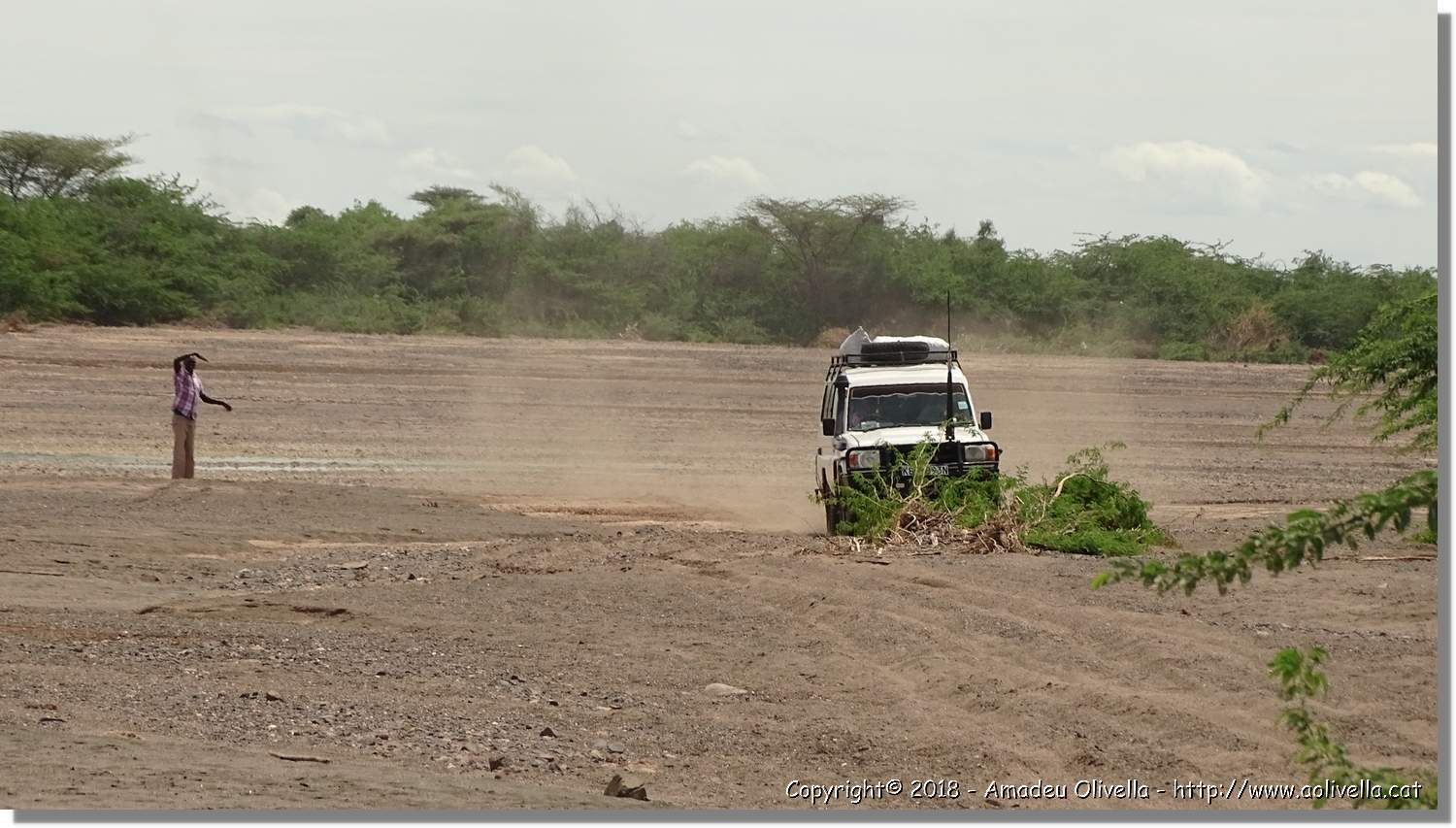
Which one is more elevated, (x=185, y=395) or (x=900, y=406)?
(x=900, y=406)

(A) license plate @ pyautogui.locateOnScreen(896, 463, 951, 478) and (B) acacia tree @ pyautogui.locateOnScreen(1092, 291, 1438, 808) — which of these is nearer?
(B) acacia tree @ pyautogui.locateOnScreen(1092, 291, 1438, 808)

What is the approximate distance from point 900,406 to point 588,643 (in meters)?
6.35

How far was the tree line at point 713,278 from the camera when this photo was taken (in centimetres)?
5262

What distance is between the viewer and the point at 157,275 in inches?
1918

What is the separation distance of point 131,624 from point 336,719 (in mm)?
3458

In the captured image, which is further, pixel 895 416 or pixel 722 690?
pixel 895 416

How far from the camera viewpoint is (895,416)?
17375mm

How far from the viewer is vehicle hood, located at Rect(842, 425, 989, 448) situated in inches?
649

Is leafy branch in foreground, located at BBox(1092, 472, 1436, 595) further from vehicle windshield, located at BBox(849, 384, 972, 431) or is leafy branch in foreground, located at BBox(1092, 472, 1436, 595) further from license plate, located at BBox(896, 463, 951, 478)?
vehicle windshield, located at BBox(849, 384, 972, 431)

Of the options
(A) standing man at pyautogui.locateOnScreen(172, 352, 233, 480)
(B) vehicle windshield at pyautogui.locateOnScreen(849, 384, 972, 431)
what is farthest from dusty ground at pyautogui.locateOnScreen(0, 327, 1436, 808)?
(B) vehicle windshield at pyautogui.locateOnScreen(849, 384, 972, 431)

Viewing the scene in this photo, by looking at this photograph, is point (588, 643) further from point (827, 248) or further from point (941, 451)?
point (827, 248)

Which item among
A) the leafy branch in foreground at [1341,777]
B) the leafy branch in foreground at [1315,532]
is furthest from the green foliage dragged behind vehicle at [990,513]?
the leafy branch in foreground at [1315,532]

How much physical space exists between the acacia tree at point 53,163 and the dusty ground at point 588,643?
32.5m

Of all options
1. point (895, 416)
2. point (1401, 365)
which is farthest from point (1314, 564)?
point (895, 416)
